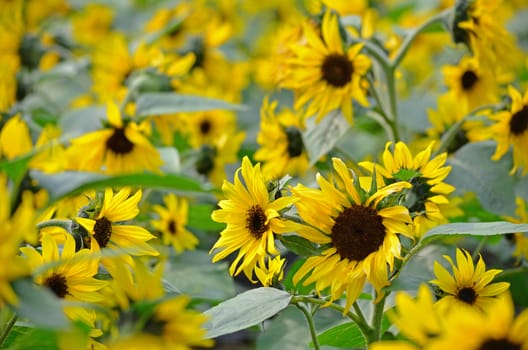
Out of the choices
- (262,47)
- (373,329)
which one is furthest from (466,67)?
(262,47)

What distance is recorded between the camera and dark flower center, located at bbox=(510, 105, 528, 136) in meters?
1.37

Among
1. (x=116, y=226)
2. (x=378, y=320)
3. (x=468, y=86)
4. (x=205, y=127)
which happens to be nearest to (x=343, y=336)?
(x=378, y=320)

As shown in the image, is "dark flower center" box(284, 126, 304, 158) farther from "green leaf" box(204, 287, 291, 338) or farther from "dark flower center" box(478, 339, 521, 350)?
"dark flower center" box(478, 339, 521, 350)

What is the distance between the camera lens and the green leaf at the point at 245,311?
93 centimetres

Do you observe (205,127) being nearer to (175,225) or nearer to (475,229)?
(175,225)

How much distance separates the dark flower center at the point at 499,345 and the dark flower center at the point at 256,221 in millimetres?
411

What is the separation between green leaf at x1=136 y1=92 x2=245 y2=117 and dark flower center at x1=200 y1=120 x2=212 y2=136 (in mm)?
367

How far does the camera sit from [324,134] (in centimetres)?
147

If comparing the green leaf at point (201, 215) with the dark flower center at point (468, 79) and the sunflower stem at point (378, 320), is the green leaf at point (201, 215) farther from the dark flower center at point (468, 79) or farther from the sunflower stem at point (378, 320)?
the sunflower stem at point (378, 320)

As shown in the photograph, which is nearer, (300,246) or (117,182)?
(117,182)

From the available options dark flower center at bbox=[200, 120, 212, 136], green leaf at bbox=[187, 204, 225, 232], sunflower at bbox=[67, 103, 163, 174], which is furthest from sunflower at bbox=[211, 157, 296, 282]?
dark flower center at bbox=[200, 120, 212, 136]

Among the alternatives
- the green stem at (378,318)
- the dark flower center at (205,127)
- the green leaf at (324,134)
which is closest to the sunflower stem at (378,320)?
the green stem at (378,318)

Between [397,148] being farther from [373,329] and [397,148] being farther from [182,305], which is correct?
[182,305]

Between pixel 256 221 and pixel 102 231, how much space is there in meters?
0.19
